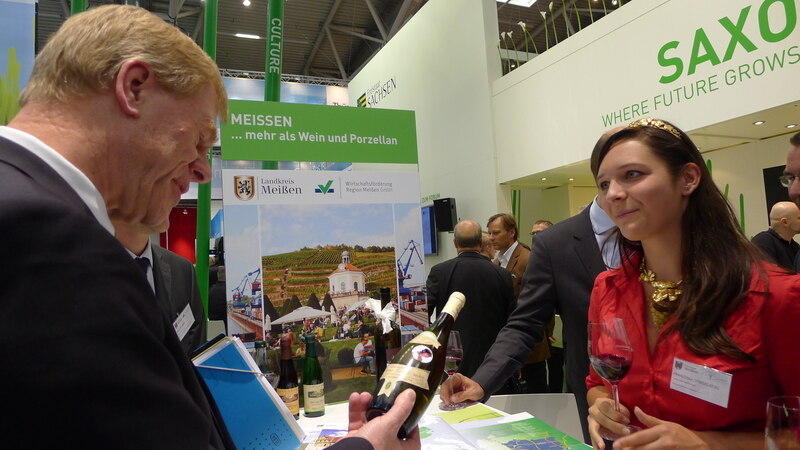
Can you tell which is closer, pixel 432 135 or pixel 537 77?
pixel 537 77

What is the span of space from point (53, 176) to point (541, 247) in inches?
67.7

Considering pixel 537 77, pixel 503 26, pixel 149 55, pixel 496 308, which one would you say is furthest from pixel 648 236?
pixel 503 26

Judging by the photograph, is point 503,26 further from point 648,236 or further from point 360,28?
point 648,236

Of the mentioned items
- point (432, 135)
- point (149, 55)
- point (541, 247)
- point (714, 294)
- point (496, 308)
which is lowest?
point (496, 308)

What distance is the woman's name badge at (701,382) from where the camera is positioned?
1.12 meters

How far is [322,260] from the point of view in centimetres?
233

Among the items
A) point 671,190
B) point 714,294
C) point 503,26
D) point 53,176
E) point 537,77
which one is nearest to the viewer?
point 53,176

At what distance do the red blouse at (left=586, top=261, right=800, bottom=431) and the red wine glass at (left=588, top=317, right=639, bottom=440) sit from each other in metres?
0.10

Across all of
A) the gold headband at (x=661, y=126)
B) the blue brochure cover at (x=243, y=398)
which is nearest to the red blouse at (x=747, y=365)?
the gold headband at (x=661, y=126)

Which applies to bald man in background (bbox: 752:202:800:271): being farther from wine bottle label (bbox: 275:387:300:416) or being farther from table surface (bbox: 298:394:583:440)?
wine bottle label (bbox: 275:387:300:416)

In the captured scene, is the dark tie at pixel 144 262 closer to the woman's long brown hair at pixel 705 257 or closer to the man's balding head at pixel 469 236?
the woman's long brown hair at pixel 705 257

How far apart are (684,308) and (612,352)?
0.24 metres

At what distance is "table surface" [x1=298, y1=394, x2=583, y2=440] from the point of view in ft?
6.09

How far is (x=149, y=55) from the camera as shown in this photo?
75cm
